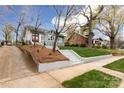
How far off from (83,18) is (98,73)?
4.79ft

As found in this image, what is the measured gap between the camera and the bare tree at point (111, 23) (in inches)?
177

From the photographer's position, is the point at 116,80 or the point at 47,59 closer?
the point at 116,80

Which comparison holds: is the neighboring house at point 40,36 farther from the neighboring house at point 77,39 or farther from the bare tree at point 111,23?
the bare tree at point 111,23

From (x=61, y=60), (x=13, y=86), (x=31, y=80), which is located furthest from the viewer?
(x=61, y=60)

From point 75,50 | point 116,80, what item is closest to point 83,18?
point 75,50

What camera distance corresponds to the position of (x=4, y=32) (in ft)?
12.3

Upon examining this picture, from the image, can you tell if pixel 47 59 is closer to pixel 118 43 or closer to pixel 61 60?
pixel 61 60

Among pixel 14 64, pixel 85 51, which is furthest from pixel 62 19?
pixel 14 64

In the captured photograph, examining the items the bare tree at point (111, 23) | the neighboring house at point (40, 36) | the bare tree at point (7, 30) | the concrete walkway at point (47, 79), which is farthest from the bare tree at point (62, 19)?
the bare tree at point (7, 30)

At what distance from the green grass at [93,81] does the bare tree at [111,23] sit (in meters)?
1.28

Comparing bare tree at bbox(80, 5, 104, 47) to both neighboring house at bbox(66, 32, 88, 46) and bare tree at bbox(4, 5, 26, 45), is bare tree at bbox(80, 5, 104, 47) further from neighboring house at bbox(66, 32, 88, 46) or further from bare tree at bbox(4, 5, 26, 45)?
bare tree at bbox(4, 5, 26, 45)

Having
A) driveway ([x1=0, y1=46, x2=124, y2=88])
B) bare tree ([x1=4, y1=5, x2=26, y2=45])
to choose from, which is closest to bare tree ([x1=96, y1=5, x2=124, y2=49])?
driveway ([x1=0, y1=46, x2=124, y2=88])

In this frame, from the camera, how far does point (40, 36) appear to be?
4.06 meters

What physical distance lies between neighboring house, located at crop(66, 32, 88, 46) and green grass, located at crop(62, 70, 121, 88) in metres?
1.01
